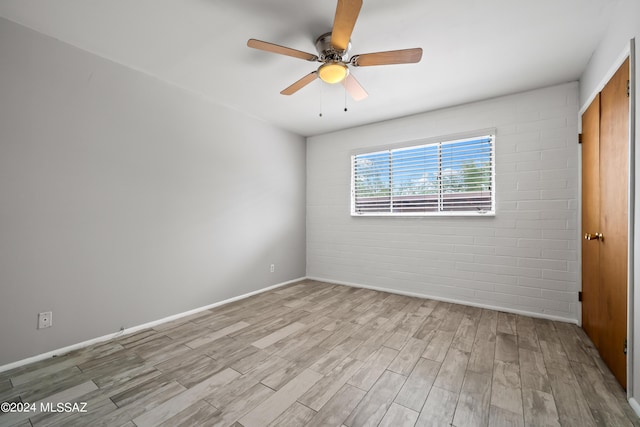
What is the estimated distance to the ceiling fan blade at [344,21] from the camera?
1.50 meters

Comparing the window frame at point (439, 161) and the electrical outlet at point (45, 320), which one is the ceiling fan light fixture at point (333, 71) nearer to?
the window frame at point (439, 161)

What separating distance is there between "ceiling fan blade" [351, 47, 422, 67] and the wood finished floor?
2.34m

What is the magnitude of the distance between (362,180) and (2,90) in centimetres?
397

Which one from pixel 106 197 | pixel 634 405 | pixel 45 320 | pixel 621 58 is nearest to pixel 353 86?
pixel 621 58

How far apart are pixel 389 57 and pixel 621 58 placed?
1554 millimetres

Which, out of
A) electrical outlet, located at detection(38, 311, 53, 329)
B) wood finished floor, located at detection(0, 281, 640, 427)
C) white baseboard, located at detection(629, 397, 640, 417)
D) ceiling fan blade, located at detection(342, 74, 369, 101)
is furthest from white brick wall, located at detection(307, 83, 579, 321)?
electrical outlet, located at detection(38, 311, 53, 329)

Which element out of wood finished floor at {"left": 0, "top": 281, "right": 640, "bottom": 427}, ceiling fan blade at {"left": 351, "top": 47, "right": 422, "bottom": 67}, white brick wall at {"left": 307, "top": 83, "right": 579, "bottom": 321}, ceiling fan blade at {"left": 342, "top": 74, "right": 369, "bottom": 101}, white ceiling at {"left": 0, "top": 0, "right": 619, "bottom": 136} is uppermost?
white ceiling at {"left": 0, "top": 0, "right": 619, "bottom": 136}

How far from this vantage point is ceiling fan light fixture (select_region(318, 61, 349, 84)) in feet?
6.72

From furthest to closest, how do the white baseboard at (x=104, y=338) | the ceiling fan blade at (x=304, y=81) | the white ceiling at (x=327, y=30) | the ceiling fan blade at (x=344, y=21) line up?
the ceiling fan blade at (x=304, y=81)
the white baseboard at (x=104, y=338)
the white ceiling at (x=327, y=30)
the ceiling fan blade at (x=344, y=21)

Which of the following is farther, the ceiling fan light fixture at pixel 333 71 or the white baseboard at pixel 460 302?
the white baseboard at pixel 460 302

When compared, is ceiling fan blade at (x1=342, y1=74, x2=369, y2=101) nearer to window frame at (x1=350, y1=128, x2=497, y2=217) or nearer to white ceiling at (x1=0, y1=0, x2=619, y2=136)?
white ceiling at (x1=0, y1=0, x2=619, y2=136)

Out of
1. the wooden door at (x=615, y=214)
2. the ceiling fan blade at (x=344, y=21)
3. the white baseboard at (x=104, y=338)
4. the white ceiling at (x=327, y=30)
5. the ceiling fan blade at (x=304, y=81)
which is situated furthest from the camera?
the ceiling fan blade at (x=304, y=81)

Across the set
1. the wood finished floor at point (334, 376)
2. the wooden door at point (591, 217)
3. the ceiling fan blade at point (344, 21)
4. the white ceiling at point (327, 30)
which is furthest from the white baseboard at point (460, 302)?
the ceiling fan blade at point (344, 21)

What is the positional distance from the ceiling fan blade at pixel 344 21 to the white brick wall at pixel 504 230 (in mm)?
2326
